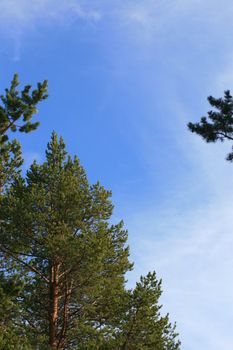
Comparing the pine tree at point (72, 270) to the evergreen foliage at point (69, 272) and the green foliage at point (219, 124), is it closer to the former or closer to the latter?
the evergreen foliage at point (69, 272)

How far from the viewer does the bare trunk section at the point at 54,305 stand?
1961 cm

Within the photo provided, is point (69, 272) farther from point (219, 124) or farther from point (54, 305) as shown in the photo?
point (219, 124)

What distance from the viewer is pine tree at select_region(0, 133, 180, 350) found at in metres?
19.1

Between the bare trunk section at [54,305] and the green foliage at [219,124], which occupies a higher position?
the green foliage at [219,124]

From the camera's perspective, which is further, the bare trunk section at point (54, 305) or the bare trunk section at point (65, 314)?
the bare trunk section at point (65, 314)

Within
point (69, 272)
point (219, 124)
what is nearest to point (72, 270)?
point (69, 272)

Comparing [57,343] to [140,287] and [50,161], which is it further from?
[50,161]

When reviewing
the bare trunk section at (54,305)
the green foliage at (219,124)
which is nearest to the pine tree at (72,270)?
the bare trunk section at (54,305)

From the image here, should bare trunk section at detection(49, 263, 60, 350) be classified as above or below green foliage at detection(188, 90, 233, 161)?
below

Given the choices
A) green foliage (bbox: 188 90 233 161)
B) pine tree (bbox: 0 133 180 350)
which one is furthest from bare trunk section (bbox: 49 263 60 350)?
green foliage (bbox: 188 90 233 161)

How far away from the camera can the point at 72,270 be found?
67.0 feet

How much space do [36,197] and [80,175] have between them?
3.03 m

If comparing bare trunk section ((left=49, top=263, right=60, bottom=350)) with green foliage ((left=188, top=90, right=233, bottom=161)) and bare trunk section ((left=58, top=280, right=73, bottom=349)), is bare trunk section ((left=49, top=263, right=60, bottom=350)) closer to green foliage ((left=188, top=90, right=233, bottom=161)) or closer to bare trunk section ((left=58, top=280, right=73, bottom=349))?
bare trunk section ((left=58, top=280, right=73, bottom=349))

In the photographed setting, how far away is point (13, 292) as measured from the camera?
1641 centimetres
